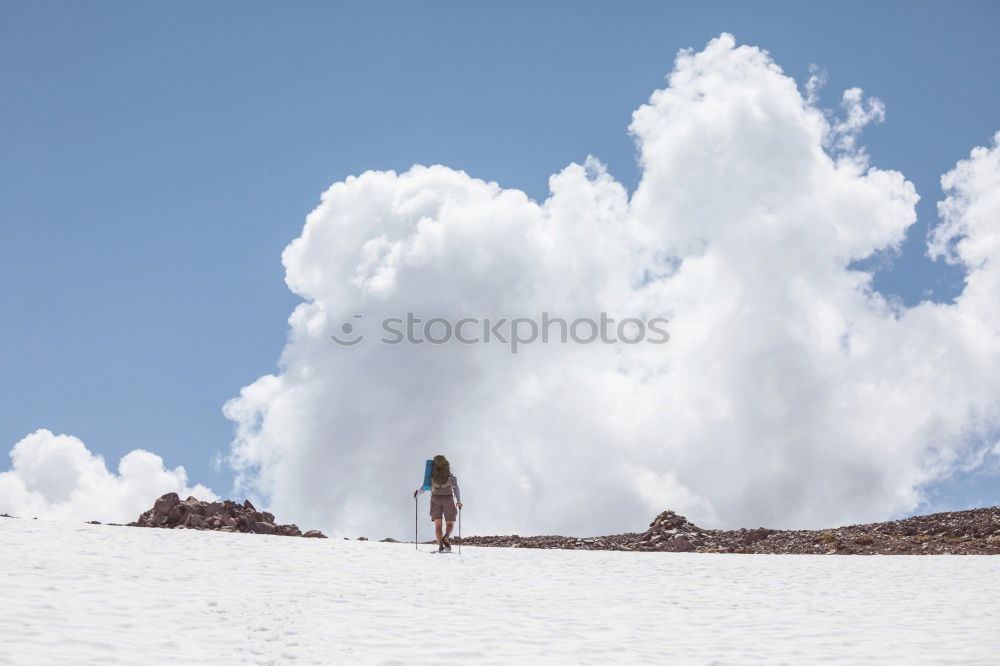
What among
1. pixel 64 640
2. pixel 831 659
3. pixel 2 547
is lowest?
pixel 831 659

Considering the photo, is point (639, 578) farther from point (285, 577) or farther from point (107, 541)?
point (107, 541)

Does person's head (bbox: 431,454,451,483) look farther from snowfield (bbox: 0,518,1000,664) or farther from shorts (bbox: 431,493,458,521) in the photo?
snowfield (bbox: 0,518,1000,664)

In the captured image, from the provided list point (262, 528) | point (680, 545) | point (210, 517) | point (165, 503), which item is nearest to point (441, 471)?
point (262, 528)

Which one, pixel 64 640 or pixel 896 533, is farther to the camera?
Answer: pixel 896 533

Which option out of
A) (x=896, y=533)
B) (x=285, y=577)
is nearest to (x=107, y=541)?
(x=285, y=577)

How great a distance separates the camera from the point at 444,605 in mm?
12758

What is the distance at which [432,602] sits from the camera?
12.9m

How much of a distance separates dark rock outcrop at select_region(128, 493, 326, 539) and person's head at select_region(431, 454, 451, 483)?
165 inches

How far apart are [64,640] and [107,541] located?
28.2ft

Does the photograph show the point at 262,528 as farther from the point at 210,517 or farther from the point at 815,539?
the point at 815,539

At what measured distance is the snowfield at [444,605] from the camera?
9766 mm

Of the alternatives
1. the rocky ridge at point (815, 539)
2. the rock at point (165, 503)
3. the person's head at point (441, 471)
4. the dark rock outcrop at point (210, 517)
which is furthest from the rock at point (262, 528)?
the person's head at point (441, 471)

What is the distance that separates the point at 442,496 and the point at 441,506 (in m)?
0.27

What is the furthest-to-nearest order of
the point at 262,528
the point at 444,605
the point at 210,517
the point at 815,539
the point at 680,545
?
1. the point at 815,539
2. the point at 680,545
3. the point at 262,528
4. the point at 210,517
5. the point at 444,605
